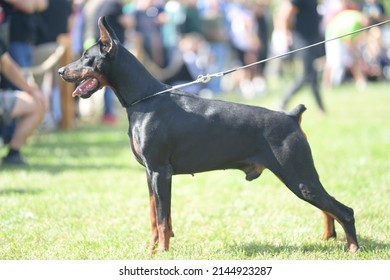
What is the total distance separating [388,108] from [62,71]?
11.3 m

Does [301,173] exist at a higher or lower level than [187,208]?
higher

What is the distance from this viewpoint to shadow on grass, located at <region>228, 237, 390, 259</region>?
500 cm

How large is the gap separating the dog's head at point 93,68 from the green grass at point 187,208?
1.22 metres

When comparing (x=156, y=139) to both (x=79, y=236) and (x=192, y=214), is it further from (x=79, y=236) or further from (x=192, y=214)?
(x=192, y=214)

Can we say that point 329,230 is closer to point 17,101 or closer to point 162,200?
point 162,200

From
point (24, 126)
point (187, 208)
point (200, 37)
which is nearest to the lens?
point (187, 208)

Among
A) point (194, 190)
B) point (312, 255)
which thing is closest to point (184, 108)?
point (312, 255)

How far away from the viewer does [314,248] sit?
5207 millimetres

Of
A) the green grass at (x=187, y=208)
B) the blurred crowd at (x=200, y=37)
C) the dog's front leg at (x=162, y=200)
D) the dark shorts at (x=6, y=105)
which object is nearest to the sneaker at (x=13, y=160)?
the green grass at (x=187, y=208)

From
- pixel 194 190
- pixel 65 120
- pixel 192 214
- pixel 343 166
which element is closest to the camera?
pixel 192 214

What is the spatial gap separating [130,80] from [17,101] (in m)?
3.88

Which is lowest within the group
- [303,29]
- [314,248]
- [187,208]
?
[187,208]

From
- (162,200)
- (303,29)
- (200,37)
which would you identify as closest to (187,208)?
(162,200)

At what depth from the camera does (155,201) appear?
4.97 m
